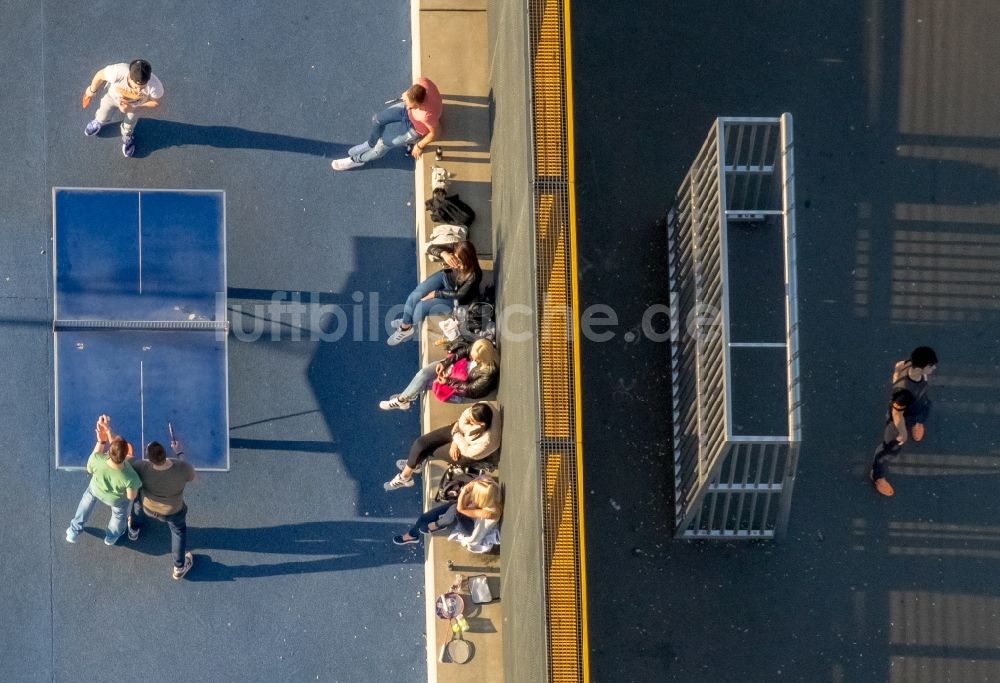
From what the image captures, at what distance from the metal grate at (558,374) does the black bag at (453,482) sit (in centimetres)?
195

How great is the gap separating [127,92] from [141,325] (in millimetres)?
2550

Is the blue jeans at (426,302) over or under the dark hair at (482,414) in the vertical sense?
over

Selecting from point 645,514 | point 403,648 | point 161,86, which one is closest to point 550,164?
point 645,514

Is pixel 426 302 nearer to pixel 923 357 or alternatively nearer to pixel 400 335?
pixel 400 335

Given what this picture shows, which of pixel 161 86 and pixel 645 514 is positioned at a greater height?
pixel 161 86

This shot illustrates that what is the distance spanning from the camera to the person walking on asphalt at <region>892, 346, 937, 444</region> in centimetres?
1087

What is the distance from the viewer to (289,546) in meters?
12.7

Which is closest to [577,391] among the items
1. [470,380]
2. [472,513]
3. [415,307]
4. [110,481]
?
[470,380]

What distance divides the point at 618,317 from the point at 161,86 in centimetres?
559

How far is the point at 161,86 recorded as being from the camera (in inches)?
491

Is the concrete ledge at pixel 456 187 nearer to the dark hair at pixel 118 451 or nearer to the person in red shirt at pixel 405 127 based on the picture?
the person in red shirt at pixel 405 127

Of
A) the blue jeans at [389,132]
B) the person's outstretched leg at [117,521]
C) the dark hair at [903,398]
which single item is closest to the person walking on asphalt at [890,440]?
the dark hair at [903,398]

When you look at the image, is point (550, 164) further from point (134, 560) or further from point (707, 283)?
point (134, 560)

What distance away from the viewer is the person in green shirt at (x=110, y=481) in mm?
11383
